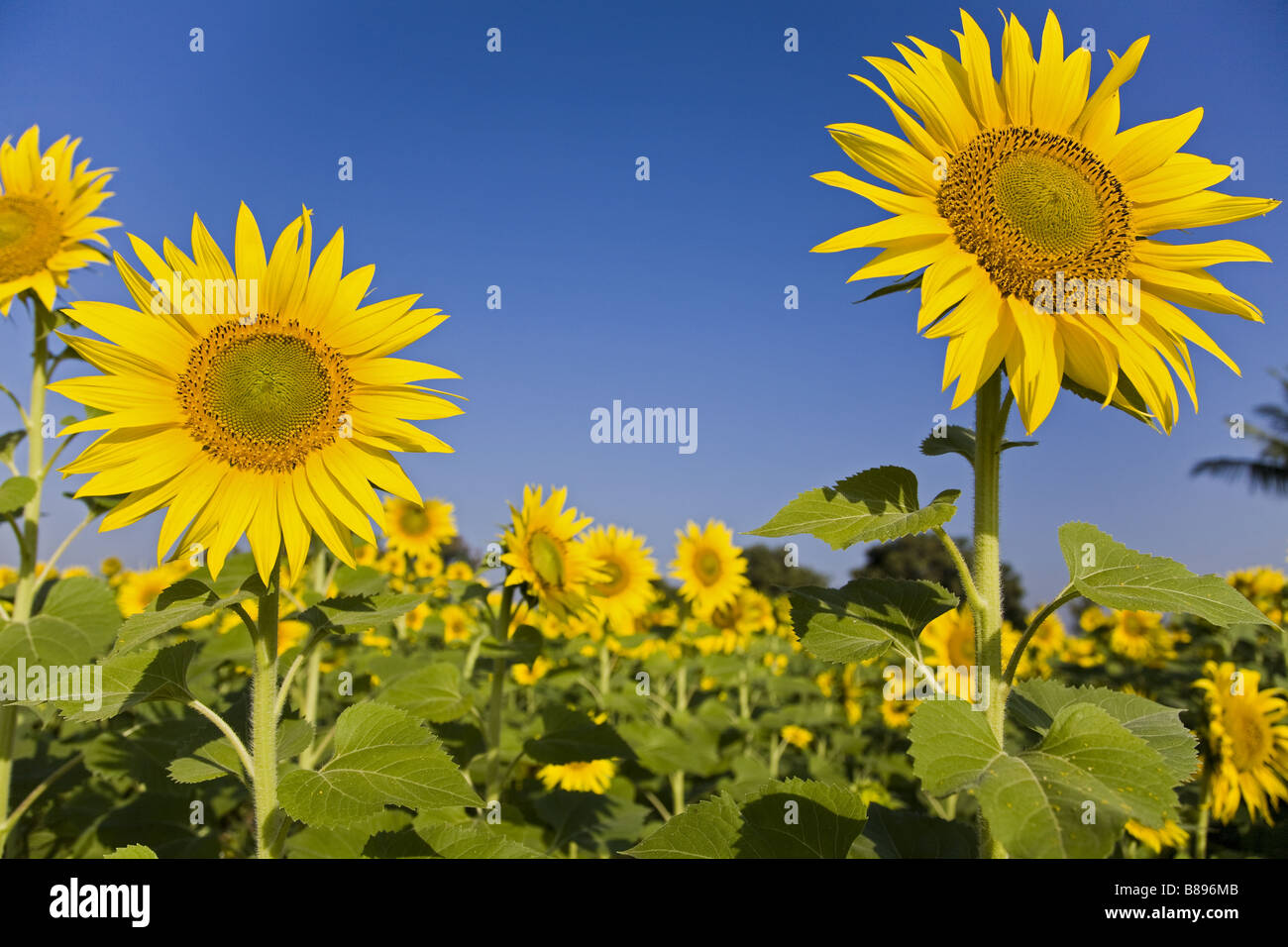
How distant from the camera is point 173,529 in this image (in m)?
2.49

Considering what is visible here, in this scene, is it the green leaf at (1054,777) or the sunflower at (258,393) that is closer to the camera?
the green leaf at (1054,777)

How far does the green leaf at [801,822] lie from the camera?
2.07 meters

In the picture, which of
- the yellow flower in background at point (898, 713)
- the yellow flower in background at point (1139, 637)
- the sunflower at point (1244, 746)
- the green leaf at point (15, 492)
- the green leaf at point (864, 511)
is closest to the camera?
the green leaf at point (864, 511)

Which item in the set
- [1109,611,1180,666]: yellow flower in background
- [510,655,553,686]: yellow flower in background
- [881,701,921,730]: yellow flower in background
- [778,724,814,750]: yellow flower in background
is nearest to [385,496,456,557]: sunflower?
[510,655,553,686]: yellow flower in background

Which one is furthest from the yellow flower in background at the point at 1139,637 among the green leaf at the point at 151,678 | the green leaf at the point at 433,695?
the green leaf at the point at 151,678

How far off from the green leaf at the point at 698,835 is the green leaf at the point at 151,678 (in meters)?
1.52

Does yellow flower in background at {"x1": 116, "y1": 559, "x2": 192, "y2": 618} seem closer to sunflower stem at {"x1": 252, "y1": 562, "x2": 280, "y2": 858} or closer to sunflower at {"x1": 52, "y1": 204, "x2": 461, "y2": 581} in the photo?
sunflower at {"x1": 52, "y1": 204, "x2": 461, "y2": 581}

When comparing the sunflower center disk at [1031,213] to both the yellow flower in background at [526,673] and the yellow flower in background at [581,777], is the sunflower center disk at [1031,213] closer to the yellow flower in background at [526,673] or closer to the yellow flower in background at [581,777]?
the yellow flower in background at [581,777]

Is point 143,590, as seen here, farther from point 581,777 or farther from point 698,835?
point 698,835

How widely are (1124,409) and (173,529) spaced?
2.82 metres

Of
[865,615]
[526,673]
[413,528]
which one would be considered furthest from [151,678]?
[413,528]

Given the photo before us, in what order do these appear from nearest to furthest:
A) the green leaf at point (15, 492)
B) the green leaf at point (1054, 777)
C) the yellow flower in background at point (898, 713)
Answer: the green leaf at point (1054, 777), the green leaf at point (15, 492), the yellow flower in background at point (898, 713)

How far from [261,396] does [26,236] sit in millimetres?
2277

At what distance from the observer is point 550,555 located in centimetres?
432
